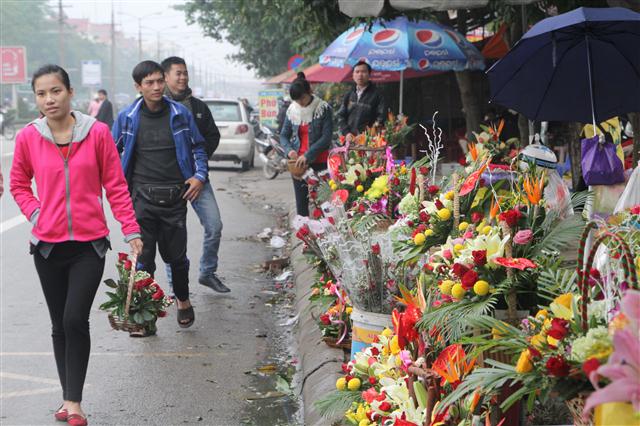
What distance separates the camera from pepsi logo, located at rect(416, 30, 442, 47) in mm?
11836

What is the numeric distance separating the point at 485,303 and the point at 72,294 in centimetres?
240

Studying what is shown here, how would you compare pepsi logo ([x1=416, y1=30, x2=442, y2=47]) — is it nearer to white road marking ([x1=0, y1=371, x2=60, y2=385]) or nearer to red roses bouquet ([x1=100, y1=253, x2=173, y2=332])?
red roses bouquet ([x1=100, y1=253, x2=173, y2=332])

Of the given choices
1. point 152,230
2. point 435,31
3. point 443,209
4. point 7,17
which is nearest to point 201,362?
point 152,230

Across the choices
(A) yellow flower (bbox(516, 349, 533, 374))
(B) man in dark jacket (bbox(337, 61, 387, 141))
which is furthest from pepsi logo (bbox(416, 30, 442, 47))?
(A) yellow flower (bbox(516, 349, 533, 374))

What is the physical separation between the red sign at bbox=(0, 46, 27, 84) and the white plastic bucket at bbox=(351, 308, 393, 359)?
64036 millimetres

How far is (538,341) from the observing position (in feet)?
9.17

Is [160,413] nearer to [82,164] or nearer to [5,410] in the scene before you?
[5,410]

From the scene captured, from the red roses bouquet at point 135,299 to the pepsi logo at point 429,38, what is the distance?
640 cm

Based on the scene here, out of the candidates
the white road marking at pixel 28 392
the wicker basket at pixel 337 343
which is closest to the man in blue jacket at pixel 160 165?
the white road marking at pixel 28 392

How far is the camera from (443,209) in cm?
452

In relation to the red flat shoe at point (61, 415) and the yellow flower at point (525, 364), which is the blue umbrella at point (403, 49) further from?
the yellow flower at point (525, 364)

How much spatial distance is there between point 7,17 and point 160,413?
88.6 metres

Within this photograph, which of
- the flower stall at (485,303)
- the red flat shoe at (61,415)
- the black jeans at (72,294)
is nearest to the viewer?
the flower stall at (485,303)

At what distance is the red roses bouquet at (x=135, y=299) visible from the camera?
6219mm
